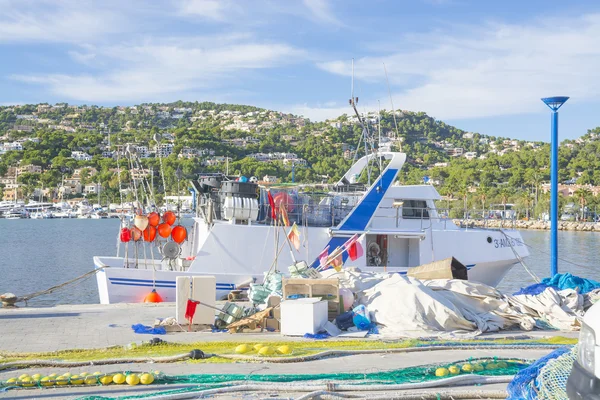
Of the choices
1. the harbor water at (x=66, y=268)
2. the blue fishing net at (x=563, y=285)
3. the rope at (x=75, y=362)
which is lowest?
the harbor water at (x=66, y=268)

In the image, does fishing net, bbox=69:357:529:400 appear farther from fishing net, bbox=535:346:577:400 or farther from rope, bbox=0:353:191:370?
fishing net, bbox=535:346:577:400

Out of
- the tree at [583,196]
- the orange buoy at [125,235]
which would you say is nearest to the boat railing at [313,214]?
the orange buoy at [125,235]

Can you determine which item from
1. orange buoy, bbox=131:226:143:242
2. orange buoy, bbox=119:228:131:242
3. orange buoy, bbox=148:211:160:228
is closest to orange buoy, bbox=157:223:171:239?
orange buoy, bbox=148:211:160:228

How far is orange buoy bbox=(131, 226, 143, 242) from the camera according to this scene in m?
14.8

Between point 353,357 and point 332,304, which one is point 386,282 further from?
point 353,357

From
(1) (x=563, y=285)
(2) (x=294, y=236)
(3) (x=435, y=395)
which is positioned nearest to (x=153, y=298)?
(2) (x=294, y=236)

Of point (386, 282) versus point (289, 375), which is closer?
point (289, 375)

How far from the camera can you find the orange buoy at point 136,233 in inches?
584

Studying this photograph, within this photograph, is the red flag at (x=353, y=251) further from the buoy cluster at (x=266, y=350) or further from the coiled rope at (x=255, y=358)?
the buoy cluster at (x=266, y=350)

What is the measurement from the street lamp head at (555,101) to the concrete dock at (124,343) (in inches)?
238

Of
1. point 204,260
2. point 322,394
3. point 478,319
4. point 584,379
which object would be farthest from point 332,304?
point 584,379

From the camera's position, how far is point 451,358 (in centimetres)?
774

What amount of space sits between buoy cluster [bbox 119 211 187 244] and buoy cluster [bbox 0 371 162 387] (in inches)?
322

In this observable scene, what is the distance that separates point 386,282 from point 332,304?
2.98 feet
